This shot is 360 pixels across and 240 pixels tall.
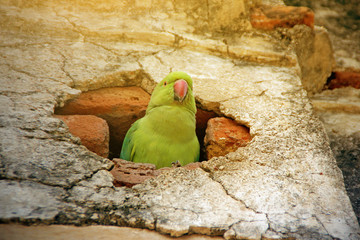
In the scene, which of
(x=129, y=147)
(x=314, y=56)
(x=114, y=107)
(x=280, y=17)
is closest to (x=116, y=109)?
(x=114, y=107)

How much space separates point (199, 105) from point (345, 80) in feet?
6.03

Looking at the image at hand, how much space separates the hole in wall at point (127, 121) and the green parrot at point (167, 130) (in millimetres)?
149

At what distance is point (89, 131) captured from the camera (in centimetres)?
213

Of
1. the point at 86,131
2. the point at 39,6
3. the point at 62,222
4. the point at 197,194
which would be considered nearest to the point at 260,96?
the point at 197,194

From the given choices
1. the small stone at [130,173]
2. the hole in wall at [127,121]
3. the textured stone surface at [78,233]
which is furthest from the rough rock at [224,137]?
the textured stone surface at [78,233]

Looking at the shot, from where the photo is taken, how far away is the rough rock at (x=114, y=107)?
2.38 metres

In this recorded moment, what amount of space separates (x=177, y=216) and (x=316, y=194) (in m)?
0.77

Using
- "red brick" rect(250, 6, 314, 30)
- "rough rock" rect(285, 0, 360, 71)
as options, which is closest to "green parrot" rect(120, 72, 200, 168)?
"red brick" rect(250, 6, 314, 30)

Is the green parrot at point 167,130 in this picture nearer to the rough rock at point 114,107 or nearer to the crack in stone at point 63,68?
the rough rock at point 114,107

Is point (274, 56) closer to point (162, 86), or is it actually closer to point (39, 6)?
point (162, 86)

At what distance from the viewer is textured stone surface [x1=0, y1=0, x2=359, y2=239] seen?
60.3 inches

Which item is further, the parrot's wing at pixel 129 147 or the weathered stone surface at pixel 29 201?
the parrot's wing at pixel 129 147

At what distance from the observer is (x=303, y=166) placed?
76.3 inches

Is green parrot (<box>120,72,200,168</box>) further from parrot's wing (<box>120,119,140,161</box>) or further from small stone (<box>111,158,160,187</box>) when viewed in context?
small stone (<box>111,158,160,187</box>)
